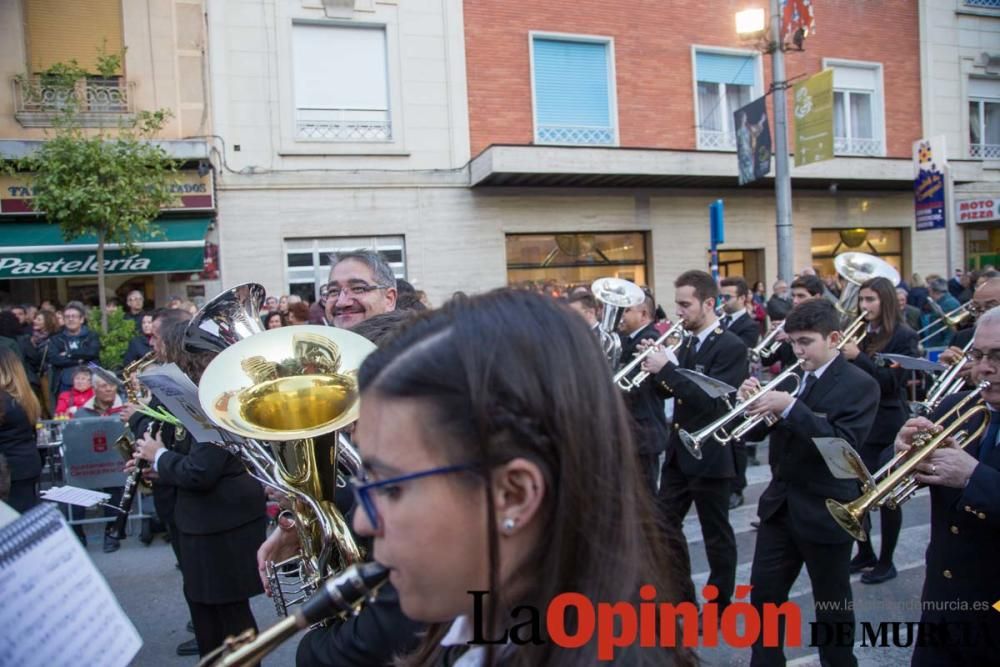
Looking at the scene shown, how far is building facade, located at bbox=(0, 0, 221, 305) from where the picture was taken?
10.2m

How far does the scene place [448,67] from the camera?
1217 centimetres

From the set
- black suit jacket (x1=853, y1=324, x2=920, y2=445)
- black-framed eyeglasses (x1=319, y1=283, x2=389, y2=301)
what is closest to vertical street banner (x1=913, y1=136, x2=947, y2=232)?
black suit jacket (x1=853, y1=324, x2=920, y2=445)

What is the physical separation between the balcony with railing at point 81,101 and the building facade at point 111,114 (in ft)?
0.05

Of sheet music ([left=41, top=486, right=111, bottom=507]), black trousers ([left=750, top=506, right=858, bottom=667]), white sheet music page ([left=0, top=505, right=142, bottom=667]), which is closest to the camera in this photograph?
white sheet music page ([left=0, top=505, right=142, bottom=667])

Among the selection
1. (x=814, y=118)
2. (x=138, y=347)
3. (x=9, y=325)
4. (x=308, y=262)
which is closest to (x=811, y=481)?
(x=138, y=347)

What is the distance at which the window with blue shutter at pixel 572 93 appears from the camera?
1288 centimetres

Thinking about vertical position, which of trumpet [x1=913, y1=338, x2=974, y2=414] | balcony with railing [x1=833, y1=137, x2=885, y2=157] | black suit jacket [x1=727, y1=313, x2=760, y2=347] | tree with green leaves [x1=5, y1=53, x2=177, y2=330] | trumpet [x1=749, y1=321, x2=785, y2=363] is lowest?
trumpet [x1=913, y1=338, x2=974, y2=414]

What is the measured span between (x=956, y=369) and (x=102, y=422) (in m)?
6.64

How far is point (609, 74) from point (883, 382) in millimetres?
9804

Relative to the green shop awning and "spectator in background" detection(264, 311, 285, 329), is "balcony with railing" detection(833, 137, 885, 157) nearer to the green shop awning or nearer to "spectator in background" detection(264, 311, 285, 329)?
"spectator in background" detection(264, 311, 285, 329)

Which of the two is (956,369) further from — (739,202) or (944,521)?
(739,202)

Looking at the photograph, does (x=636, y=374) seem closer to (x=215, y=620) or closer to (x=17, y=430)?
(x=215, y=620)

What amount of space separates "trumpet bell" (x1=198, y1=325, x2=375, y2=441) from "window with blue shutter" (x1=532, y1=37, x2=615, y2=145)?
36.9 feet

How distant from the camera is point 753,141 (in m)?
11.1
